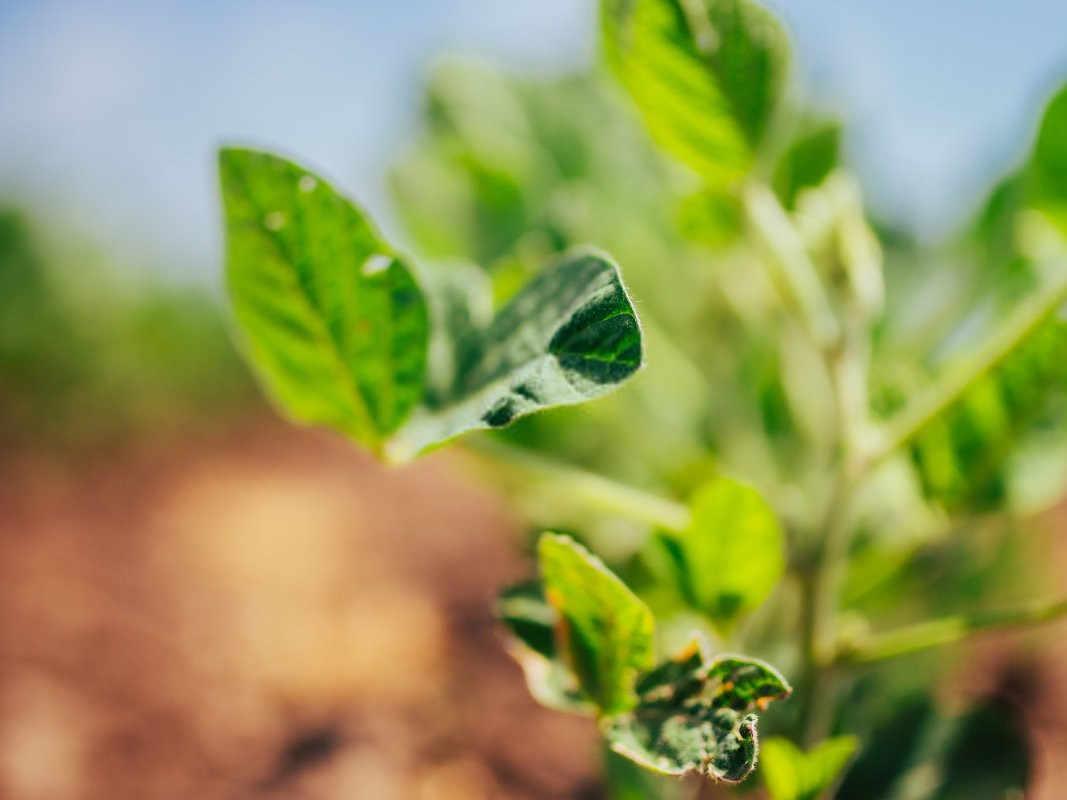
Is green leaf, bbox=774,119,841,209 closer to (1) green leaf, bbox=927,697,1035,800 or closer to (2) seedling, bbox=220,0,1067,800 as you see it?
(2) seedling, bbox=220,0,1067,800

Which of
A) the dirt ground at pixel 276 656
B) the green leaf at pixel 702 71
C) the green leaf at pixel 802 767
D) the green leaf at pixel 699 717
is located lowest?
the dirt ground at pixel 276 656

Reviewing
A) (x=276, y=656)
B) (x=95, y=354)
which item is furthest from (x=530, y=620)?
(x=95, y=354)

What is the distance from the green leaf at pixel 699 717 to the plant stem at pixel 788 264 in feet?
0.59

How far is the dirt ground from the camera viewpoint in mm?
766

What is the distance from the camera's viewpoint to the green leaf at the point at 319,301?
0.31 meters

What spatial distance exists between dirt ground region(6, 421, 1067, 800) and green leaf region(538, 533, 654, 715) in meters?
0.28

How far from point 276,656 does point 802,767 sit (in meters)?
0.88

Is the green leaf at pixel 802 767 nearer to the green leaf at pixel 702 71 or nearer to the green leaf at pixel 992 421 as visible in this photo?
the green leaf at pixel 992 421

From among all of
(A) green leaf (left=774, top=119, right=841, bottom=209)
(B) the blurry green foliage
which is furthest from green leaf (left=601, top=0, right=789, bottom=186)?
(B) the blurry green foliage

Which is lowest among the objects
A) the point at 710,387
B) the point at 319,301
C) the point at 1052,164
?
the point at 710,387

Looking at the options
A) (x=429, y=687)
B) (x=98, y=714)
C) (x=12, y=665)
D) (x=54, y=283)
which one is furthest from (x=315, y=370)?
(x=54, y=283)

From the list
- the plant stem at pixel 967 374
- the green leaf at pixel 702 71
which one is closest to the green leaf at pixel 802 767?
the plant stem at pixel 967 374

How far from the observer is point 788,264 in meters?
0.41

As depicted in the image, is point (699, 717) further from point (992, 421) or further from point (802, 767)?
point (992, 421)
